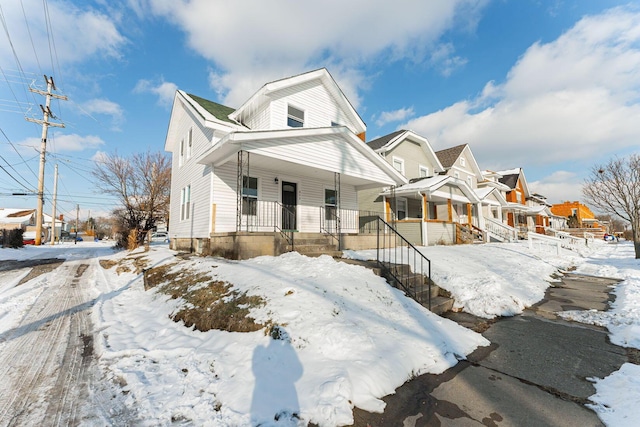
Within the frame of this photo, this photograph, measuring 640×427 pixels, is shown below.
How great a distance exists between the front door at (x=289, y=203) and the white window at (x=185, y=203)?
4.50 metres

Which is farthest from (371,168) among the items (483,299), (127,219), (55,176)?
(55,176)

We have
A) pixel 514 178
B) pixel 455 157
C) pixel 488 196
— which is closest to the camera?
pixel 488 196

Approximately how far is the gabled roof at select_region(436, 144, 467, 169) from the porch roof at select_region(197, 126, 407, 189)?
12693mm

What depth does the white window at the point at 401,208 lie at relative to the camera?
1798 centimetres

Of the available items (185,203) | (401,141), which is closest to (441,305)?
(185,203)

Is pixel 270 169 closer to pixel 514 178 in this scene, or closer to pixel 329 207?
pixel 329 207

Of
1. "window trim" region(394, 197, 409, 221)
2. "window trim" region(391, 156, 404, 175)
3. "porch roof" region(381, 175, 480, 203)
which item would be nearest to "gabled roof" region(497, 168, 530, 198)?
"porch roof" region(381, 175, 480, 203)

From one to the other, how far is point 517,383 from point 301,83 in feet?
41.4

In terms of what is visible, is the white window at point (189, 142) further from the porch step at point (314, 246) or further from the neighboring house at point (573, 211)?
the neighboring house at point (573, 211)

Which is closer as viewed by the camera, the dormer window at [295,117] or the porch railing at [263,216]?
A: the porch railing at [263,216]

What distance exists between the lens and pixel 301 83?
12445 millimetres

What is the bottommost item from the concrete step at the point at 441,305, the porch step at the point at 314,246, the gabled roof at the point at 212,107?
the concrete step at the point at 441,305

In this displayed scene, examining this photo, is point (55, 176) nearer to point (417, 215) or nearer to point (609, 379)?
point (417, 215)

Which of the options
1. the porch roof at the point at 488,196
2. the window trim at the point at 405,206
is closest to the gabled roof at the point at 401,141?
the window trim at the point at 405,206
